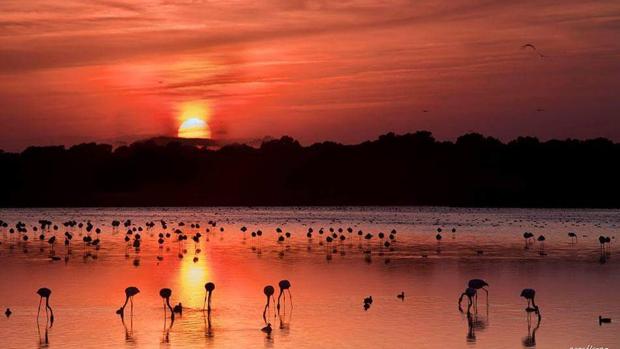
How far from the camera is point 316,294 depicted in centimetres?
3189

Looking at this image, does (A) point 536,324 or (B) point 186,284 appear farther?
(B) point 186,284

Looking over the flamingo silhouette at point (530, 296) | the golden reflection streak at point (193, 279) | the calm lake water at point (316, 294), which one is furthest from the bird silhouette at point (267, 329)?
the flamingo silhouette at point (530, 296)

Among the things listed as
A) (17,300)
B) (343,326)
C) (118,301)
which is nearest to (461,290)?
(343,326)

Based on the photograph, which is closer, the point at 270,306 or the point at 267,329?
the point at 267,329

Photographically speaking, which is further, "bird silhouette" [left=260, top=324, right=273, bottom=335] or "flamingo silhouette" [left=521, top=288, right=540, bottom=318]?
"flamingo silhouette" [left=521, top=288, right=540, bottom=318]

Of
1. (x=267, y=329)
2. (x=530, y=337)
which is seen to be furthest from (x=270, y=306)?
(x=530, y=337)

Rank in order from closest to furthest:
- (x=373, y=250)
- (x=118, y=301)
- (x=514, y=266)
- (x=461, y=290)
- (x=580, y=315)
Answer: (x=580, y=315)
(x=118, y=301)
(x=461, y=290)
(x=514, y=266)
(x=373, y=250)

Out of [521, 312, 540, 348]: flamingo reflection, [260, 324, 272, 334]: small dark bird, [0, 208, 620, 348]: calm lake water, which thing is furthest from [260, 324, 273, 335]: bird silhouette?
[521, 312, 540, 348]: flamingo reflection

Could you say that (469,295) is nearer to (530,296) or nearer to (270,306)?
(530,296)

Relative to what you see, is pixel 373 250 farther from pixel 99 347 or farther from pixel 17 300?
pixel 99 347

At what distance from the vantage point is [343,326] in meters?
25.3

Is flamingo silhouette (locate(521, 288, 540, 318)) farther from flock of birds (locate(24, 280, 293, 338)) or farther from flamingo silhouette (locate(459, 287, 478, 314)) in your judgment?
flock of birds (locate(24, 280, 293, 338))

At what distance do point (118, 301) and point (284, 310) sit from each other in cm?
540

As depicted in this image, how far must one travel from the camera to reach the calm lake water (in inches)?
927
